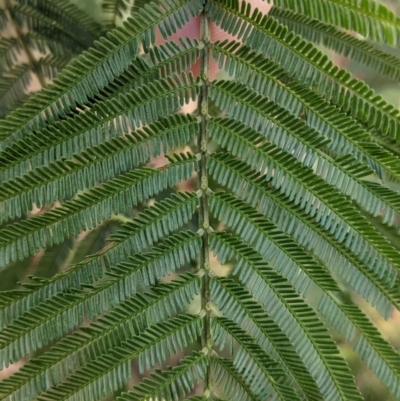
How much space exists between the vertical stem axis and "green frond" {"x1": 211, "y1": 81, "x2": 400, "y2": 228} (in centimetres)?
3

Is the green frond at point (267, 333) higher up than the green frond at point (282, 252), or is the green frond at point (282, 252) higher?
the green frond at point (282, 252)

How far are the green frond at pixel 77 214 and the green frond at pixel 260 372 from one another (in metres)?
0.29

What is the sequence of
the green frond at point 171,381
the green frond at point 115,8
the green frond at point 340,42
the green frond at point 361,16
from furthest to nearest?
1. the green frond at point 115,8
2. the green frond at point 340,42
3. the green frond at point 171,381
4. the green frond at point 361,16

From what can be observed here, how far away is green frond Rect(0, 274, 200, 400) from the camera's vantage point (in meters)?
0.67

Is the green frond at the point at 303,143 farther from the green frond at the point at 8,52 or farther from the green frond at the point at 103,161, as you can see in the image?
the green frond at the point at 8,52

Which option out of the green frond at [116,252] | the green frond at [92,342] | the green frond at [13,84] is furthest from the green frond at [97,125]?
the green frond at [13,84]

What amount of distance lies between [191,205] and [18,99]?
25.4 inches

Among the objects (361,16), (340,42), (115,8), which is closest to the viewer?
(361,16)

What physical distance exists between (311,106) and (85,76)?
373mm

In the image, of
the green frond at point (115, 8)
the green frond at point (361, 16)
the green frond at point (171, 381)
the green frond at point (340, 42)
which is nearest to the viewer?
the green frond at point (361, 16)

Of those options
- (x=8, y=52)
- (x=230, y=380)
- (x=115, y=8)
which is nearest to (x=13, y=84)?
(x=8, y=52)

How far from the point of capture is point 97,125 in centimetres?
71

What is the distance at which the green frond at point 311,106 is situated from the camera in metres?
0.69

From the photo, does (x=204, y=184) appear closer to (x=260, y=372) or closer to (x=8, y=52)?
(x=260, y=372)
